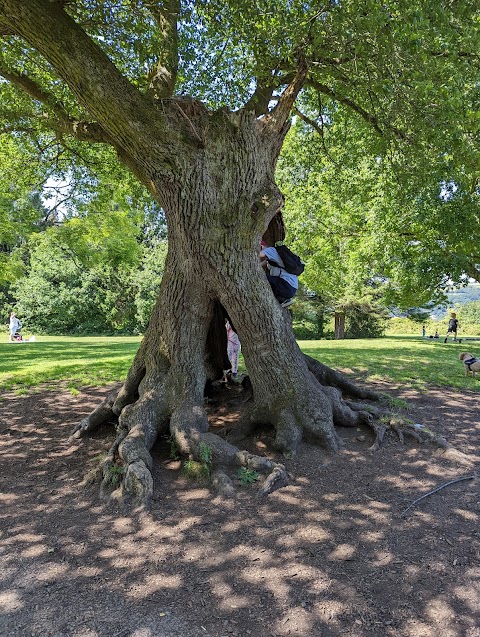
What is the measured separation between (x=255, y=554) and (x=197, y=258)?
10.2ft

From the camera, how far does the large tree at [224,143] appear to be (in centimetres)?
445

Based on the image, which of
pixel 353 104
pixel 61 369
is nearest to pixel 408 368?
pixel 353 104

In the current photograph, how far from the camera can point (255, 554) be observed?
3.17m

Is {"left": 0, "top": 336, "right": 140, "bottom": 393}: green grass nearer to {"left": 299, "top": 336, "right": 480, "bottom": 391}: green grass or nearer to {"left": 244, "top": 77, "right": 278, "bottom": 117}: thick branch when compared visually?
{"left": 299, "top": 336, "right": 480, "bottom": 391}: green grass

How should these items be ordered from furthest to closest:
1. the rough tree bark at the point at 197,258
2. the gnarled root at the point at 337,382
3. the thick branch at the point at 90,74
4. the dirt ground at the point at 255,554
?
the gnarled root at the point at 337,382
the rough tree bark at the point at 197,258
the thick branch at the point at 90,74
the dirt ground at the point at 255,554

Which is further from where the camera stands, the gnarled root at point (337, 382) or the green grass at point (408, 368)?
the green grass at point (408, 368)

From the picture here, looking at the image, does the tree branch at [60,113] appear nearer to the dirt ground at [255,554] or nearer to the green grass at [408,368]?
the dirt ground at [255,554]

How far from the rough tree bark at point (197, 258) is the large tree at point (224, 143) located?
2 centimetres

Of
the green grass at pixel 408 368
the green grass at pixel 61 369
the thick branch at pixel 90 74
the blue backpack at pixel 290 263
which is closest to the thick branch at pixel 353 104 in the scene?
the blue backpack at pixel 290 263

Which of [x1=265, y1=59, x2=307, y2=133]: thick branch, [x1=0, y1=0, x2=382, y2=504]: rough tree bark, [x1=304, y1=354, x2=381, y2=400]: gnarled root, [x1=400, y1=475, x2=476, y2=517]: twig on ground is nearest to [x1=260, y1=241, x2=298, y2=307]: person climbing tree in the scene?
[x1=0, y1=0, x2=382, y2=504]: rough tree bark

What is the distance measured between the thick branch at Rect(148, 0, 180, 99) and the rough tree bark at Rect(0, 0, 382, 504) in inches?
55.7

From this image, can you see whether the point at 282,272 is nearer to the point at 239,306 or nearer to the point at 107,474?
the point at 239,306

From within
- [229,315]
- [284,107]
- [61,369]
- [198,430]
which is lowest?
[61,369]

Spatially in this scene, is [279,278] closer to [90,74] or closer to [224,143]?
[224,143]
